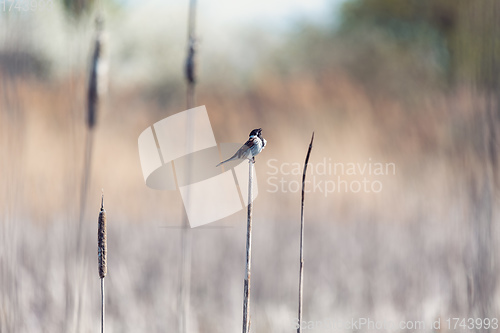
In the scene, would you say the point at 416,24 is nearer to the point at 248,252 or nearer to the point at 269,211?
the point at 269,211

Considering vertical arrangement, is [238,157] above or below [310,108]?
below

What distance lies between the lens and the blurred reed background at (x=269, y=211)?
4.25ft

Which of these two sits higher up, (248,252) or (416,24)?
(416,24)

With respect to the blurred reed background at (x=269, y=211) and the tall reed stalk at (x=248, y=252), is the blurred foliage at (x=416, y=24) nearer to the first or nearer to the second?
the blurred reed background at (x=269, y=211)

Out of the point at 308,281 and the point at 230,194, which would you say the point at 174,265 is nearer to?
the point at 308,281

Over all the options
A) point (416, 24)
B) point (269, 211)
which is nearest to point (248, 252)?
point (269, 211)

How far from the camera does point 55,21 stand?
782 centimetres

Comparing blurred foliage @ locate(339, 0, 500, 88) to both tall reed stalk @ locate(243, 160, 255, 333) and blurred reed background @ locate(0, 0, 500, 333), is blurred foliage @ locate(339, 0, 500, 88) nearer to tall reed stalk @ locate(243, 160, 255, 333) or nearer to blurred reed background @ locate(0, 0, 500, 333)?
blurred reed background @ locate(0, 0, 500, 333)

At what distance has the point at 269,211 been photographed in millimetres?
3135

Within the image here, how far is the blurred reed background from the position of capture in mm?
1294

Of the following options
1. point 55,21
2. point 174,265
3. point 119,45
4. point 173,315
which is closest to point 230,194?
point 174,265

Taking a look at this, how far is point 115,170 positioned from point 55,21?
4.57 metres

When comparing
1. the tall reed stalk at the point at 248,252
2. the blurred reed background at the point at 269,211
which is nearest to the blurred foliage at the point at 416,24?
the blurred reed background at the point at 269,211

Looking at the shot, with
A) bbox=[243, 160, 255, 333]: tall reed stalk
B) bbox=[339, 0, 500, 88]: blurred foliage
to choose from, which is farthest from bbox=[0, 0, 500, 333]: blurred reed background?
bbox=[339, 0, 500, 88]: blurred foliage
